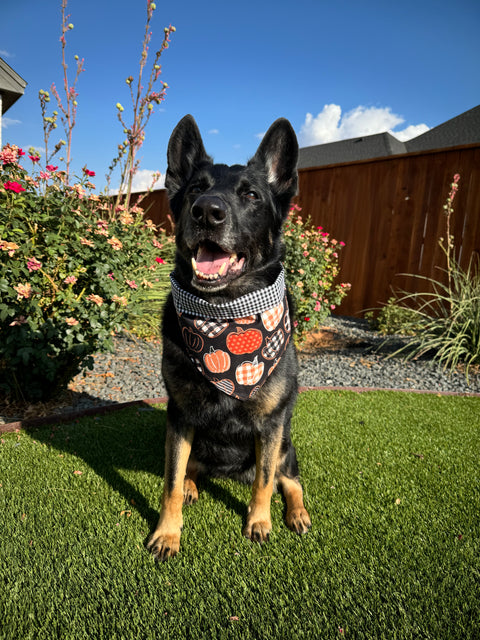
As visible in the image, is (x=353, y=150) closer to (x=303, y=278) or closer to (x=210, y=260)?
(x=303, y=278)

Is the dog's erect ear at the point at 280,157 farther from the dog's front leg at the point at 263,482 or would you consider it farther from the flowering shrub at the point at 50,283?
the flowering shrub at the point at 50,283

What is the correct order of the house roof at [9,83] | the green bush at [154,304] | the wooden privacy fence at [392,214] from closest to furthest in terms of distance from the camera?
1. the green bush at [154,304]
2. the wooden privacy fence at [392,214]
3. the house roof at [9,83]

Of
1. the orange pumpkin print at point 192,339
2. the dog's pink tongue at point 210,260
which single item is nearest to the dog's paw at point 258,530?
the orange pumpkin print at point 192,339

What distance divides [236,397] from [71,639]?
1.09 meters

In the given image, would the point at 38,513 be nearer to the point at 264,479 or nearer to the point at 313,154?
the point at 264,479

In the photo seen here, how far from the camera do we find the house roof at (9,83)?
801cm

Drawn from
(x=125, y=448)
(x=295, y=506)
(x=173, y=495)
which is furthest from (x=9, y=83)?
(x=295, y=506)

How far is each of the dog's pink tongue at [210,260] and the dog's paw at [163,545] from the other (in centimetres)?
130

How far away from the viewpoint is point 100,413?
3600 mm

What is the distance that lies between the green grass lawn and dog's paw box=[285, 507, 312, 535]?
51 millimetres

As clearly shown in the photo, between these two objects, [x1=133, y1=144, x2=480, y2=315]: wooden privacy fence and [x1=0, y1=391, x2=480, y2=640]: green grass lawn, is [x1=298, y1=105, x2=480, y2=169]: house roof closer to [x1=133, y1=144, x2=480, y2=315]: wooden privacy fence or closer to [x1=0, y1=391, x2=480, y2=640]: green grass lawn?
[x1=133, y1=144, x2=480, y2=315]: wooden privacy fence

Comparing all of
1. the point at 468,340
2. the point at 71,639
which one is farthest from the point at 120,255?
the point at 468,340

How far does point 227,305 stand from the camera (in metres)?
2.04

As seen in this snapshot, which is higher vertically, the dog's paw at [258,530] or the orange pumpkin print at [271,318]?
the orange pumpkin print at [271,318]
